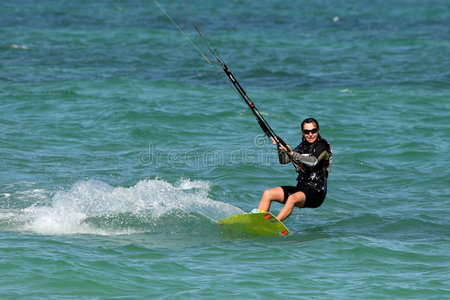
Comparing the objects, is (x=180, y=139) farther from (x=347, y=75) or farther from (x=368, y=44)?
(x=368, y=44)

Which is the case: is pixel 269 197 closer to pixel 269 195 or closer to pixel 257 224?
pixel 269 195

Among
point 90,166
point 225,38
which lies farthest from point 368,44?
point 90,166

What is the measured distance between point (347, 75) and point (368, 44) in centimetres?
779

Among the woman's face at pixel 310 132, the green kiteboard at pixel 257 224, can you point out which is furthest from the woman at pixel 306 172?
the green kiteboard at pixel 257 224

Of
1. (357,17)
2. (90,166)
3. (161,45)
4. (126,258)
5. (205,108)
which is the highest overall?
(357,17)

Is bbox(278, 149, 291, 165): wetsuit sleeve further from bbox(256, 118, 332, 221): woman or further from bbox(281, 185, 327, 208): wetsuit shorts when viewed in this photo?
bbox(281, 185, 327, 208): wetsuit shorts

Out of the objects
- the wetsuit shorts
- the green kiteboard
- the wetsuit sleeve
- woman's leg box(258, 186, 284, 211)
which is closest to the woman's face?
the wetsuit sleeve

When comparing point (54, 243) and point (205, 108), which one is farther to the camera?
point (205, 108)

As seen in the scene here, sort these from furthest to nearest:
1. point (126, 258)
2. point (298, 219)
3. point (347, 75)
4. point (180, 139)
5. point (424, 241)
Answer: point (347, 75)
point (180, 139)
point (298, 219)
point (424, 241)
point (126, 258)

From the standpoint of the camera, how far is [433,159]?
47.0ft

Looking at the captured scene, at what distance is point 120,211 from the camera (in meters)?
10.2

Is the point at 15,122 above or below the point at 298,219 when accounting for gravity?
above

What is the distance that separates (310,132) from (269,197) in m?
0.96

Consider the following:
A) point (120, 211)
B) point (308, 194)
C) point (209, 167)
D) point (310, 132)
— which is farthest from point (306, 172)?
point (209, 167)
